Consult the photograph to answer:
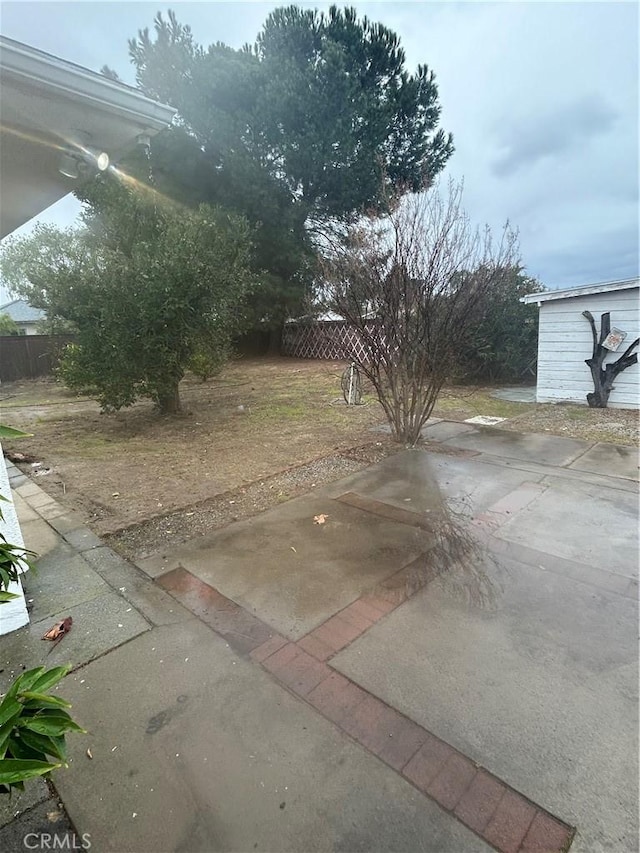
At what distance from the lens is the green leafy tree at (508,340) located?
9.44m

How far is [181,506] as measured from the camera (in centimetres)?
344

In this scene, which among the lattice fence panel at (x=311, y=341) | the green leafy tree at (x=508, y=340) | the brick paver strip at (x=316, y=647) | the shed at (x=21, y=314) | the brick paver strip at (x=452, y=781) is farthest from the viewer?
the shed at (x=21, y=314)

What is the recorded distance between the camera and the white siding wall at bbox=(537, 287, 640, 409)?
688cm

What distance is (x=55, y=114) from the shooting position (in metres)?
2.03

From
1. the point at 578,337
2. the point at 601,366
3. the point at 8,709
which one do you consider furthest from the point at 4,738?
the point at 578,337

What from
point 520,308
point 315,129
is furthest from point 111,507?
point 315,129

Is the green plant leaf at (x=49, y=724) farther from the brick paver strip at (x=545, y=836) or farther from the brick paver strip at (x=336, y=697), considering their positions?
the brick paver strip at (x=545, y=836)

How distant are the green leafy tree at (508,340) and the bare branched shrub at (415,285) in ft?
15.6

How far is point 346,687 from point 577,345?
7.79 m

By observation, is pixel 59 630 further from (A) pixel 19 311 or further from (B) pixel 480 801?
(A) pixel 19 311

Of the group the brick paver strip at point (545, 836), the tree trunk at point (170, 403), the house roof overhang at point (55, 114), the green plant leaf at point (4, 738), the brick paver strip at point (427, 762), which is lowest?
the brick paver strip at point (545, 836)

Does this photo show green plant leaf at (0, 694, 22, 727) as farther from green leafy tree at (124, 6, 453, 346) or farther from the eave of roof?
green leafy tree at (124, 6, 453, 346)

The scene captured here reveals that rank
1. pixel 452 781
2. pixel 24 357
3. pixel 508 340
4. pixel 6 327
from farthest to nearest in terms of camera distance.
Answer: pixel 6 327 → pixel 24 357 → pixel 508 340 → pixel 452 781

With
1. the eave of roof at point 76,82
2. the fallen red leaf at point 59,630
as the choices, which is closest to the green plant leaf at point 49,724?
the fallen red leaf at point 59,630
